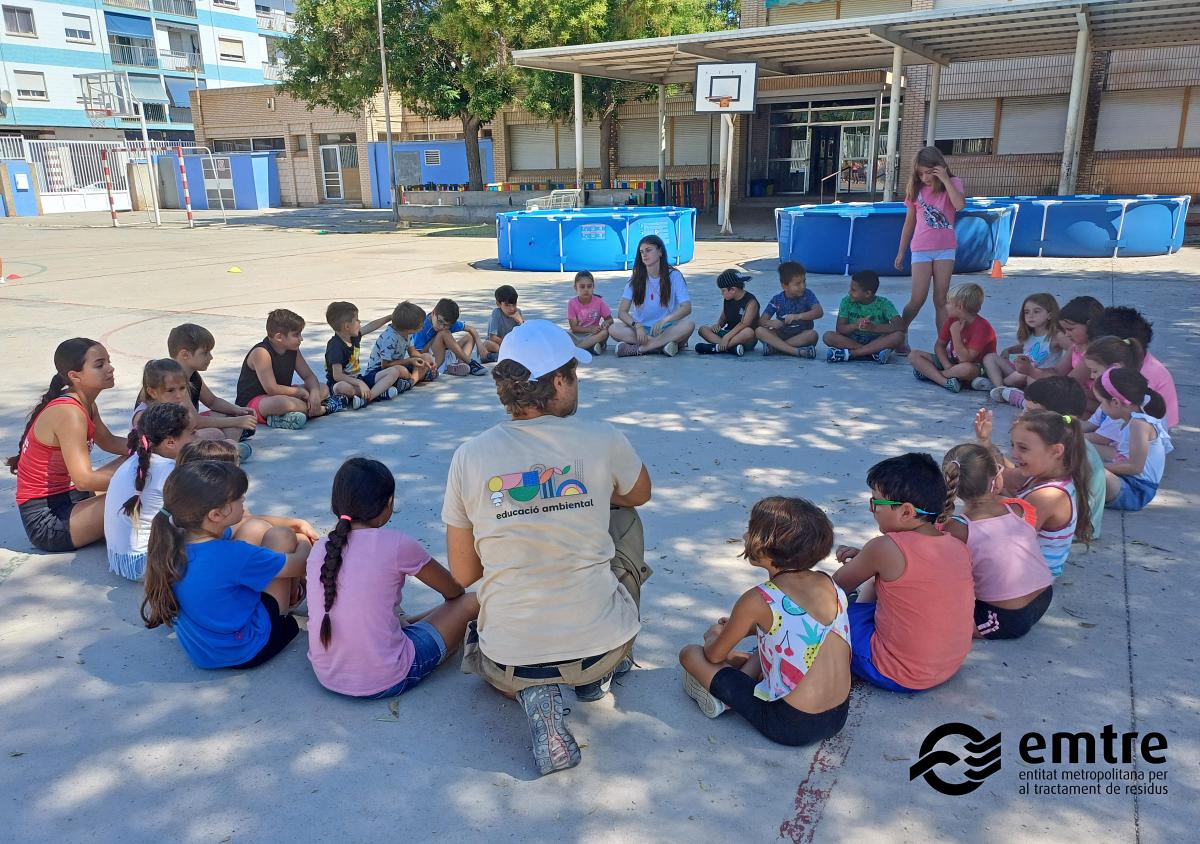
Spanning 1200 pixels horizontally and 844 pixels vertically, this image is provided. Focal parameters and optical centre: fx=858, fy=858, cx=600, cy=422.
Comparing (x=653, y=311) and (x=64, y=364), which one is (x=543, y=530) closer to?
(x=64, y=364)

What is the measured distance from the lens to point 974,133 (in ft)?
75.5

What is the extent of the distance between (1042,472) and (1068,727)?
1.04 metres

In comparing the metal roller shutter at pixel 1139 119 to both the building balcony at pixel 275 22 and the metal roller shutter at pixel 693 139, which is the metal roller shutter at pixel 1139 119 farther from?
the building balcony at pixel 275 22

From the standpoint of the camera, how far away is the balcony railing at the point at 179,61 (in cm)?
4662

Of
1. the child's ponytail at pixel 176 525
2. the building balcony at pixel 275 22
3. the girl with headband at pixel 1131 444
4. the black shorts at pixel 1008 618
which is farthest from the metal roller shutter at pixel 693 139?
the building balcony at pixel 275 22

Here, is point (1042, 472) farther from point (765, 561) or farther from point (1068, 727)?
point (765, 561)

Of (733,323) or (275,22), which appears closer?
(733,323)

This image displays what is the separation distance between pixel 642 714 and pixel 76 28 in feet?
172

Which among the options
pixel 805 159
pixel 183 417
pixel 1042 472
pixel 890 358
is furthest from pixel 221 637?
pixel 805 159

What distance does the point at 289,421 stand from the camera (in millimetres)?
6078

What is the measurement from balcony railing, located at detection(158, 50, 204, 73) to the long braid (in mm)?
52598

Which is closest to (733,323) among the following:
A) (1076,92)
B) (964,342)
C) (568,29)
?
(964,342)

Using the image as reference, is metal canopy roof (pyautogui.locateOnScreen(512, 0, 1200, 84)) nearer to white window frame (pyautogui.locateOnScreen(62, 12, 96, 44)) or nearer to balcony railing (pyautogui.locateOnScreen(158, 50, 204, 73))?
white window frame (pyautogui.locateOnScreen(62, 12, 96, 44))

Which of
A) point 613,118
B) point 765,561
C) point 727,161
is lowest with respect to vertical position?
point 765,561
